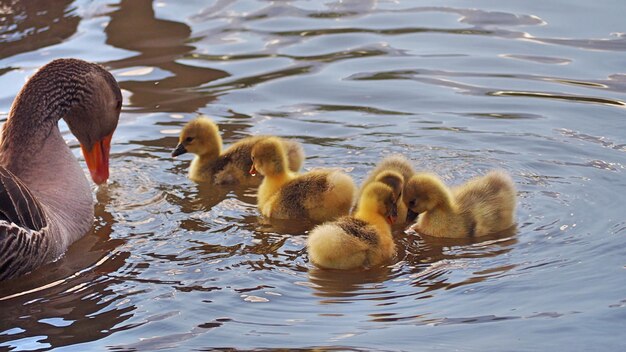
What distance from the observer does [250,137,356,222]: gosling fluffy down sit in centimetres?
703

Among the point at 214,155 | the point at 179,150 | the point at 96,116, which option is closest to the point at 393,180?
the point at 214,155

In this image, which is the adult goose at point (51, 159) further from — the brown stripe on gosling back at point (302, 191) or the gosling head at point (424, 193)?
the gosling head at point (424, 193)

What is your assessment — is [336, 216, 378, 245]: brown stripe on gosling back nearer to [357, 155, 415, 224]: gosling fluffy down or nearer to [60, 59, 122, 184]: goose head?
[357, 155, 415, 224]: gosling fluffy down

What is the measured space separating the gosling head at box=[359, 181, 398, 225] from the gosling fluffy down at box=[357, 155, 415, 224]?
0.19 metres

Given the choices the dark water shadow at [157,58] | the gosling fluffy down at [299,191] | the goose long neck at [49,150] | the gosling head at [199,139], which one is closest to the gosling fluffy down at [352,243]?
the gosling fluffy down at [299,191]

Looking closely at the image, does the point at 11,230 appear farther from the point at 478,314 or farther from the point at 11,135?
the point at 478,314

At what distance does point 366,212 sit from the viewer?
643cm

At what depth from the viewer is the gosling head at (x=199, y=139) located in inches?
315

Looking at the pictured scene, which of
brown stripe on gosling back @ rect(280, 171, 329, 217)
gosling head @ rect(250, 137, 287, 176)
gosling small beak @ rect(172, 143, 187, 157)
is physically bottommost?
brown stripe on gosling back @ rect(280, 171, 329, 217)

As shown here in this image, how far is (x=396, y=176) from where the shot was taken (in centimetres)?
674

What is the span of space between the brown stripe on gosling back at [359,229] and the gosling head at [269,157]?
108 cm

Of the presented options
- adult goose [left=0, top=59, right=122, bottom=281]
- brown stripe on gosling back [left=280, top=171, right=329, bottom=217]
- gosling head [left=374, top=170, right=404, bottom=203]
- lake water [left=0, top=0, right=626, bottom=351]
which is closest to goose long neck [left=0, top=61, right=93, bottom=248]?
adult goose [left=0, top=59, right=122, bottom=281]

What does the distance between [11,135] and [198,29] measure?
4.61 m

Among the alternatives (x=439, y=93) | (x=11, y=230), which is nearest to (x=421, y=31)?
(x=439, y=93)
